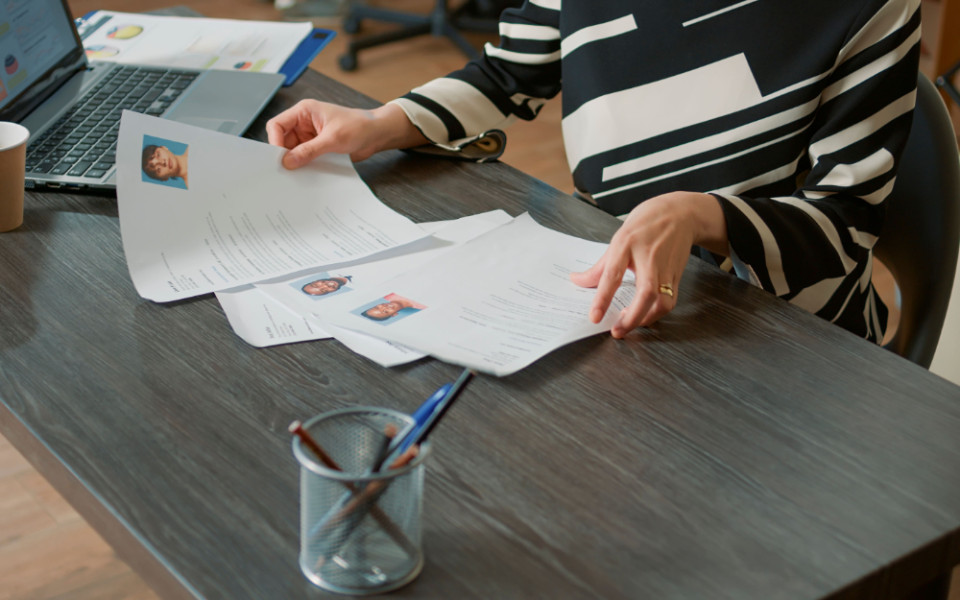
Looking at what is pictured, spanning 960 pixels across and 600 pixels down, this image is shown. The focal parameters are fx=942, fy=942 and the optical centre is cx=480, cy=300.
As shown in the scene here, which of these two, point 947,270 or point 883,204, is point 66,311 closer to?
point 883,204

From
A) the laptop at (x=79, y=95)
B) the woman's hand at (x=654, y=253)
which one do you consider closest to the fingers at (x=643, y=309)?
the woman's hand at (x=654, y=253)

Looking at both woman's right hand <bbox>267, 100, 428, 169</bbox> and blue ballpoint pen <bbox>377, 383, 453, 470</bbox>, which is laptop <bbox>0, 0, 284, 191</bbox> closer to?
woman's right hand <bbox>267, 100, 428, 169</bbox>

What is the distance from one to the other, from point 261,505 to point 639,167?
2.18 feet

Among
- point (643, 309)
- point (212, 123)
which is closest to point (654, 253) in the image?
point (643, 309)

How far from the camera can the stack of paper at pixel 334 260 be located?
2.38 ft

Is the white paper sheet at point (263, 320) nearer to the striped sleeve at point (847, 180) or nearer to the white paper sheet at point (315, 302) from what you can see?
the white paper sheet at point (315, 302)

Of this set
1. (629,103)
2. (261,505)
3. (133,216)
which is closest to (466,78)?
(629,103)

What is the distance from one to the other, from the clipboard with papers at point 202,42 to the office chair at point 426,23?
6.82 feet

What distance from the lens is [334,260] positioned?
833mm

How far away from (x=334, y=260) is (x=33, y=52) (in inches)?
20.3

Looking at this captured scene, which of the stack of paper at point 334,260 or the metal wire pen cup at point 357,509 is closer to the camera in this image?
the metal wire pen cup at point 357,509

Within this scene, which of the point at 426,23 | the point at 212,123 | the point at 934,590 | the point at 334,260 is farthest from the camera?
the point at 426,23

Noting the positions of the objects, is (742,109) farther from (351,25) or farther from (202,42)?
(351,25)

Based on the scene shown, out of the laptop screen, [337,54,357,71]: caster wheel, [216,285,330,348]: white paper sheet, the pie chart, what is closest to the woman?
[216,285,330,348]: white paper sheet
